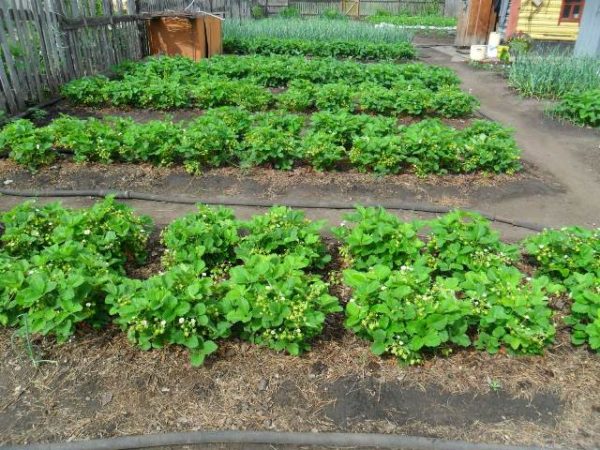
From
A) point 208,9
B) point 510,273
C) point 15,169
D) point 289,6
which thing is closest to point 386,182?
point 510,273

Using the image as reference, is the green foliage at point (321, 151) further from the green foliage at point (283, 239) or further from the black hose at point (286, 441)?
the black hose at point (286, 441)

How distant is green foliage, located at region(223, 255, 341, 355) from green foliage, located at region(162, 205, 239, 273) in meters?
0.52

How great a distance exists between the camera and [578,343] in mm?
2873

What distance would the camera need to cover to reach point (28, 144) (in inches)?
208

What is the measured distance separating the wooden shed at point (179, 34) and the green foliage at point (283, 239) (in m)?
9.40

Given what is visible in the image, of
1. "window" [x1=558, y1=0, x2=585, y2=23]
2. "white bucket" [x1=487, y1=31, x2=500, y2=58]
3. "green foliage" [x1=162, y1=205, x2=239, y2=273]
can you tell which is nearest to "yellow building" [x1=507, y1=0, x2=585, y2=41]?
"window" [x1=558, y1=0, x2=585, y2=23]

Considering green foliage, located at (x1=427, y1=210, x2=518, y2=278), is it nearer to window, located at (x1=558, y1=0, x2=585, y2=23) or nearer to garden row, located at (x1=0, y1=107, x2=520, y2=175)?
garden row, located at (x1=0, y1=107, x2=520, y2=175)

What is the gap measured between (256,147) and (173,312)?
3026mm

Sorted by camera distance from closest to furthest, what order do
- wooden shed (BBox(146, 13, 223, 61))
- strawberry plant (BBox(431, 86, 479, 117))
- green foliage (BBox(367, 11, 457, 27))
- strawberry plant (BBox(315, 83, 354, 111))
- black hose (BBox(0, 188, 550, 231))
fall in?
1. black hose (BBox(0, 188, 550, 231))
2. strawberry plant (BBox(315, 83, 354, 111))
3. strawberry plant (BBox(431, 86, 479, 117))
4. wooden shed (BBox(146, 13, 223, 61))
5. green foliage (BBox(367, 11, 457, 27))

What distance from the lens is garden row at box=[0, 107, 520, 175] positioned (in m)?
5.36

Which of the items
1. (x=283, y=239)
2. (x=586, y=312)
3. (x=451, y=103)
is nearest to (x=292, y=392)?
(x=283, y=239)

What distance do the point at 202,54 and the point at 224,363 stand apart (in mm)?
10586

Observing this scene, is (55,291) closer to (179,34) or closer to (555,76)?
(555,76)

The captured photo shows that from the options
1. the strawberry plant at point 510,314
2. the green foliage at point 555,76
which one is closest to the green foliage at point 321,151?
the strawberry plant at point 510,314
